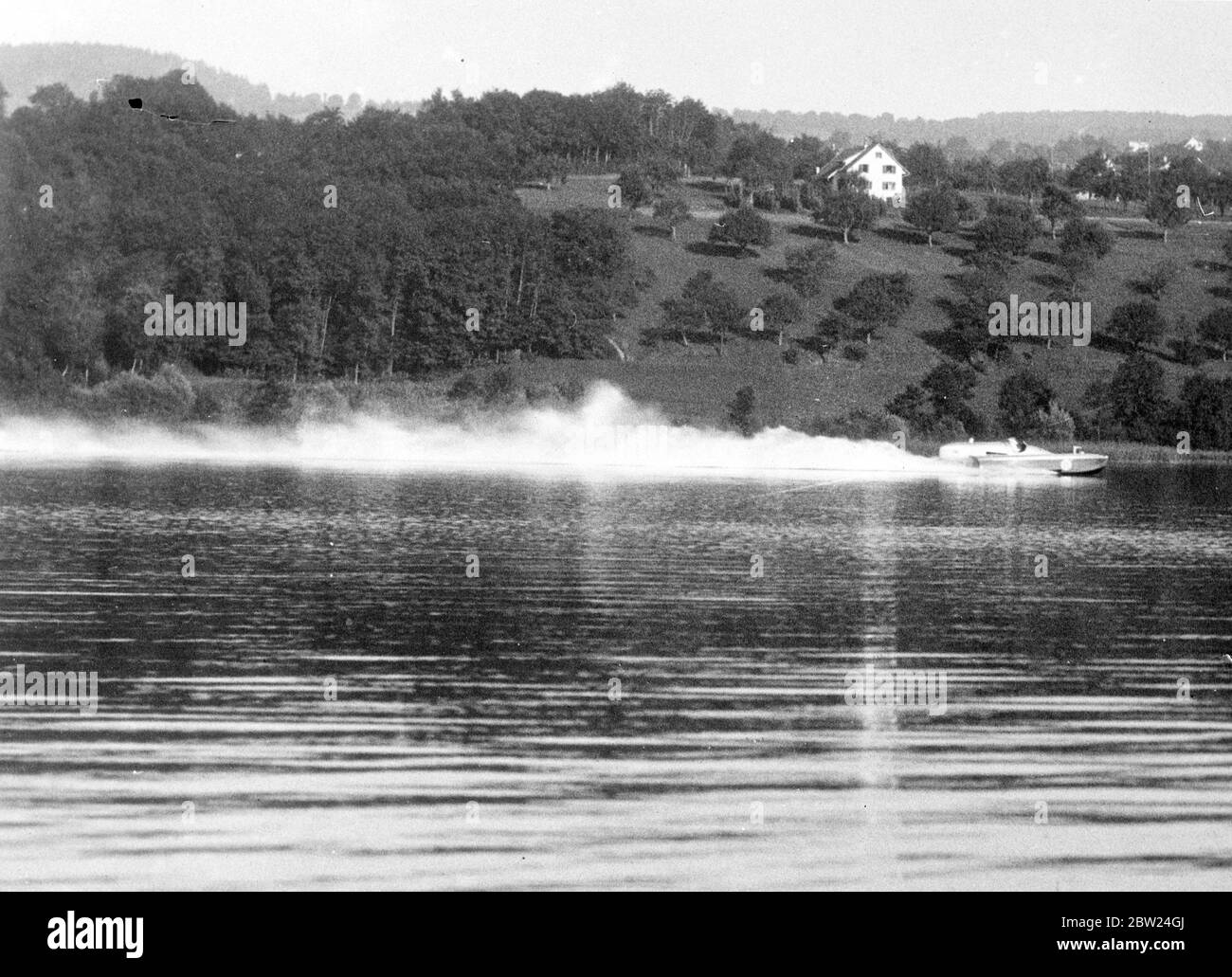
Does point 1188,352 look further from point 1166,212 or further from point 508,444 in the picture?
point 508,444

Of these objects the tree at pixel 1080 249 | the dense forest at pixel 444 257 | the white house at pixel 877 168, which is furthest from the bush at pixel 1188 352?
the white house at pixel 877 168

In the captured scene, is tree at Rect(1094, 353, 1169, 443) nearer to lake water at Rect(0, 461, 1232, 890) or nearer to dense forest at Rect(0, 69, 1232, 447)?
dense forest at Rect(0, 69, 1232, 447)

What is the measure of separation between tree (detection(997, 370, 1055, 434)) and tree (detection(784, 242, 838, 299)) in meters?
20.9

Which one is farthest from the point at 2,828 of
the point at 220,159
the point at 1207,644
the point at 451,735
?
the point at 220,159

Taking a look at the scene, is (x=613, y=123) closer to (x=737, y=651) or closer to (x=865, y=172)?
(x=865, y=172)

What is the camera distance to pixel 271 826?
559 inches

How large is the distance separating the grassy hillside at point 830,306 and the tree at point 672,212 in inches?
34.0

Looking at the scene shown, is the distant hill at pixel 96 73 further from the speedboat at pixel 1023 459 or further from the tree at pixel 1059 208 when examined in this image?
the speedboat at pixel 1023 459

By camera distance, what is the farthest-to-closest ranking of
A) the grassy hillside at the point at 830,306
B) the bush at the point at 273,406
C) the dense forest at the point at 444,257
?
1. the dense forest at the point at 444,257
2. the grassy hillside at the point at 830,306
3. the bush at the point at 273,406

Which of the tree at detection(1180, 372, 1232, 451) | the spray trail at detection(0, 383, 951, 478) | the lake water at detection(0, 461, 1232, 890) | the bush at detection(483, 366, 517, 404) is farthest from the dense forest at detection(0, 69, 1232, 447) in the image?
the lake water at detection(0, 461, 1232, 890)

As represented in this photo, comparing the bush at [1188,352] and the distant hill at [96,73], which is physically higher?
the distant hill at [96,73]

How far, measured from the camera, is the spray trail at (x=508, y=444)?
265 ft

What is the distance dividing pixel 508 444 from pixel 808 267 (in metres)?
31.4

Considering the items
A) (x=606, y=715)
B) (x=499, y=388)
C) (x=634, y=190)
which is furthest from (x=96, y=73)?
(x=606, y=715)
